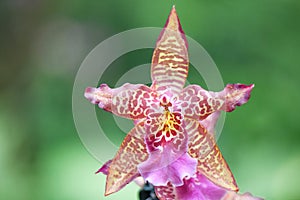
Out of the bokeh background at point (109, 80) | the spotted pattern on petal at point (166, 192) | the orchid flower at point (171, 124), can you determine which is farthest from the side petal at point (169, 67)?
the bokeh background at point (109, 80)

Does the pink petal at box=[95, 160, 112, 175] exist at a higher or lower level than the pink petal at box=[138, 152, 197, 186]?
higher

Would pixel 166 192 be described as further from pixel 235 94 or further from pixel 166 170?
pixel 235 94

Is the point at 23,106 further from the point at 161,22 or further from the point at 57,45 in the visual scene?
the point at 161,22

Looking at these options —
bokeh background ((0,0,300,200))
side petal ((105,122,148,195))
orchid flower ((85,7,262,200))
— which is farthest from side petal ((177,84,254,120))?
bokeh background ((0,0,300,200))

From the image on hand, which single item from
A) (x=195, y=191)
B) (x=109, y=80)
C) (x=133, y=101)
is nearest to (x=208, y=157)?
(x=195, y=191)

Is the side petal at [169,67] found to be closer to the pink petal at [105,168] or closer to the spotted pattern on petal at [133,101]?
the spotted pattern on petal at [133,101]

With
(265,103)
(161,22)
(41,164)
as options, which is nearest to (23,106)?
(41,164)

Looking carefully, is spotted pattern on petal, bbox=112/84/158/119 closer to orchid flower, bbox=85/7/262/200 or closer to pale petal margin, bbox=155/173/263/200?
orchid flower, bbox=85/7/262/200
